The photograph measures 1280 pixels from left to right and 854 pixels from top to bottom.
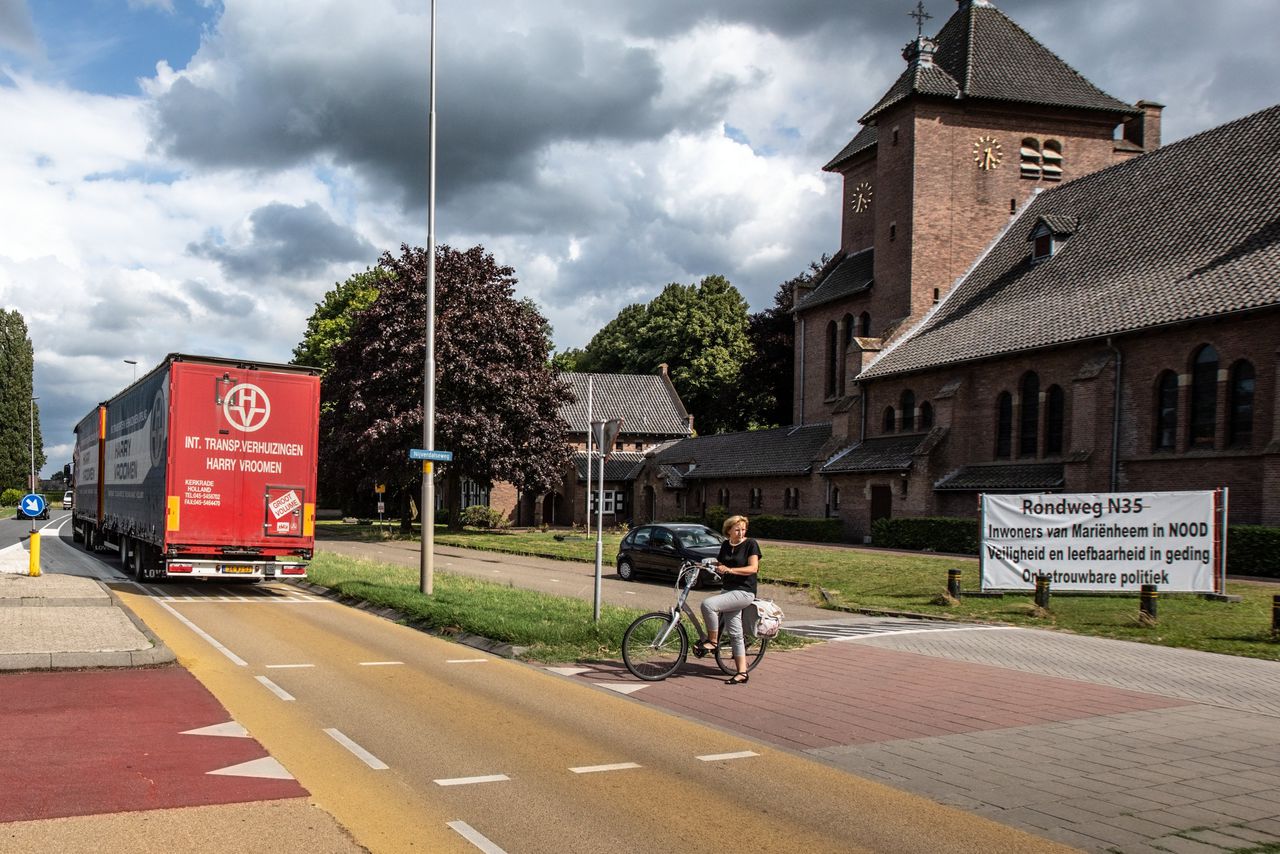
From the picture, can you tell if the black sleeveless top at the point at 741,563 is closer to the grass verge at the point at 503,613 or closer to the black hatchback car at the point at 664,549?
the grass verge at the point at 503,613

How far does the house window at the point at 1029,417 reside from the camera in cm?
3491

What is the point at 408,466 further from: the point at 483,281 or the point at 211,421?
the point at 211,421

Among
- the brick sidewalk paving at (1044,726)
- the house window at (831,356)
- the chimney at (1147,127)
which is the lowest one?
the brick sidewalk paving at (1044,726)

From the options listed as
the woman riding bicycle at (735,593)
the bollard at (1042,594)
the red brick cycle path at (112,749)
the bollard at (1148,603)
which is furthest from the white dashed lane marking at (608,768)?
the bollard at (1042,594)

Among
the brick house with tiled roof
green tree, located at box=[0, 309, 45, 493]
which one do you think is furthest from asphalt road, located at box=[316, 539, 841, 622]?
green tree, located at box=[0, 309, 45, 493]

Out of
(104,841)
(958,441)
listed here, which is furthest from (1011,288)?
(104,841)

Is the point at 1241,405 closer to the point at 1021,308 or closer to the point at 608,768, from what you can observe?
the point at 1021,308

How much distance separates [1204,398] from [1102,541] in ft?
43.7

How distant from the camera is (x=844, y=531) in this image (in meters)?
42.2

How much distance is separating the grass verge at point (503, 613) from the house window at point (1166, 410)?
20.3 metres

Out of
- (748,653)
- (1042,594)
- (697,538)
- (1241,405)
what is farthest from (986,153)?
(748,653)

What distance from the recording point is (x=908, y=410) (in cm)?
4172

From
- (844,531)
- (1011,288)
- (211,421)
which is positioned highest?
(1011,288)

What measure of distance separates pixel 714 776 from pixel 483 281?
42.1 meters
